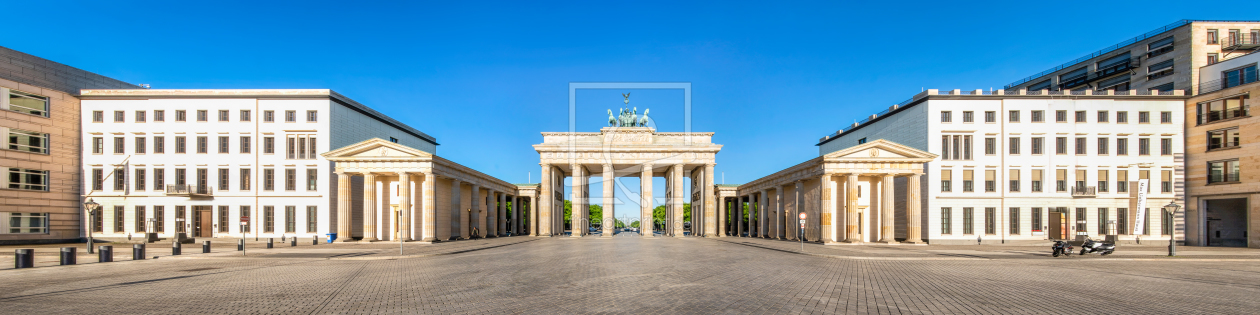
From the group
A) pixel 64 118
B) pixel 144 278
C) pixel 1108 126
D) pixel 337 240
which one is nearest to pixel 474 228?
pixel 337 240

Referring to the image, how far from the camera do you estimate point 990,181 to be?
5047cm

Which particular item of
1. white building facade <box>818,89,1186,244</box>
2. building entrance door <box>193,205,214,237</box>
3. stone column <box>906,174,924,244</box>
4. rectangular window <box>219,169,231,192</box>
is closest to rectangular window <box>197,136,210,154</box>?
rectangular window <box>219,169,231,192</box>

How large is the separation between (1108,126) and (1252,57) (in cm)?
947

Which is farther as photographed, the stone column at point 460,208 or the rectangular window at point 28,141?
the stone column at point 460,208

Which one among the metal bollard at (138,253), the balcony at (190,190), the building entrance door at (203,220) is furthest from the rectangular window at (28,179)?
the metal bollard at (138,253)

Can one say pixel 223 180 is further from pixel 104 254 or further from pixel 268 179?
pixel 104 254

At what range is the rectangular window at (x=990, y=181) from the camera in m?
50.4

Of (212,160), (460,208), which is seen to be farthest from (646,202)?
(212,160)

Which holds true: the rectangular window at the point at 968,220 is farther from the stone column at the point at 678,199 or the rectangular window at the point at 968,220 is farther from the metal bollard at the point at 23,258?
the metal bollard at the point at 23,258

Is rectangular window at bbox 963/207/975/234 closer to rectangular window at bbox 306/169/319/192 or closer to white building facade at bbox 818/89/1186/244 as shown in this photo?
white building facade at bbox 818/89/1186/244

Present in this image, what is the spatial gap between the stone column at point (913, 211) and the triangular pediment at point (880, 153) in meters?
Answer: 1.72

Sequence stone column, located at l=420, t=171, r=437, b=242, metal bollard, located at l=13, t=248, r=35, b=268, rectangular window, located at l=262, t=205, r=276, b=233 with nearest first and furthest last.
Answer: metal bollard, located at l=13, t=248, r=35, b=268 → stone column, located at l=420, t=171, r=437, b=242 → rectangular window, located at l=262, t=205, r=276, b=233

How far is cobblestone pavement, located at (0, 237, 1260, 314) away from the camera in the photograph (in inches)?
523

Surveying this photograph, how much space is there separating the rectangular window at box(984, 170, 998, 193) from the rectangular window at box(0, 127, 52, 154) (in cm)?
7255
